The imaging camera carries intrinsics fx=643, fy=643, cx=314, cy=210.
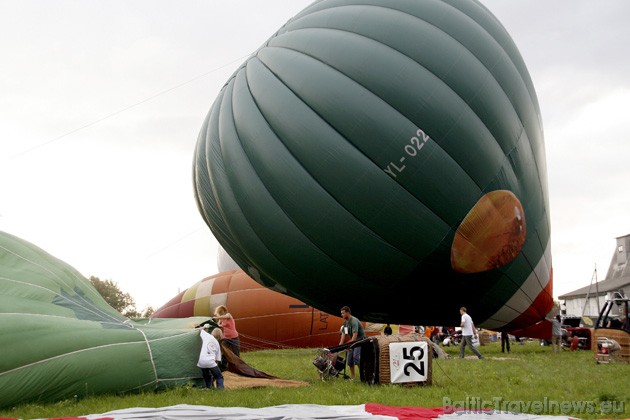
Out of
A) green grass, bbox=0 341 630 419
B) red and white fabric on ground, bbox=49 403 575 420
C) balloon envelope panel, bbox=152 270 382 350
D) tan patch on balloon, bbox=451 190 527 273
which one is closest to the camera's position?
red and white fabric on ground, bbox=49 403 575 420

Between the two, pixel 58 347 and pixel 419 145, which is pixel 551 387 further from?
pixel 58 347

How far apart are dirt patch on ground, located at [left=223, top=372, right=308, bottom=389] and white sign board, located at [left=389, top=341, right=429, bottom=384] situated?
1.26 m

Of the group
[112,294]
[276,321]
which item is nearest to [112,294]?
[112,294]

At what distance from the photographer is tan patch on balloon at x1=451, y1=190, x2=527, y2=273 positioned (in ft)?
35.7

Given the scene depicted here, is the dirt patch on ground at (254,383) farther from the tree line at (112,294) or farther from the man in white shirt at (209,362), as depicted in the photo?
the tree line at (112,294)

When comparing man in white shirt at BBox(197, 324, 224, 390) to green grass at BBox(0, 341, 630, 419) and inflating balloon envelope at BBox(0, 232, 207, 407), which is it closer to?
inflating balloon envelope at BBox(0, 232, 207, 407)

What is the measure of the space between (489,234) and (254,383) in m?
4.91

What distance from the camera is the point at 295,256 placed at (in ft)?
36.7

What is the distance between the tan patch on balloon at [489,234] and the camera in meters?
10.9

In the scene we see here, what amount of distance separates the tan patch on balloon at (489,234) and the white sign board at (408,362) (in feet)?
8.90

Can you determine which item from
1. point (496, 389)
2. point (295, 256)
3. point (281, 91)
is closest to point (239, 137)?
point (281, 91)

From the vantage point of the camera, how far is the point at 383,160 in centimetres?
1029

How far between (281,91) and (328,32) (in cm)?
143

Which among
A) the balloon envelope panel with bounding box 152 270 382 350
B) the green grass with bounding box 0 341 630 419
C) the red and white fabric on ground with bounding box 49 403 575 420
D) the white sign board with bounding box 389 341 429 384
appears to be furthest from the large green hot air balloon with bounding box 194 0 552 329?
the balloon envelope panel with bounding box 152 270 382 350
